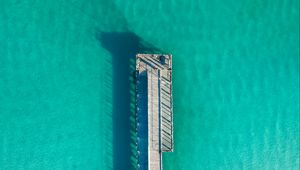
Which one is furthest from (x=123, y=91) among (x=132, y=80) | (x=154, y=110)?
(x=154, y=110)

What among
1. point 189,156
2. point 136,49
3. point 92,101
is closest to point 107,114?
point 92,101

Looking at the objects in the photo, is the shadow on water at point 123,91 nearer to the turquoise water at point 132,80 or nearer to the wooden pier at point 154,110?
the turquoise water at point 132,80

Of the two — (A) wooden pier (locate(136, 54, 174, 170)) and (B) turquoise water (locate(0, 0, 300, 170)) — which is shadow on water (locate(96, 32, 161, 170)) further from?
(A) wooden pier (locate(136, 54, 174, 170))

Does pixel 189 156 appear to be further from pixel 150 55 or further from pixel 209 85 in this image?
pixel 150 55

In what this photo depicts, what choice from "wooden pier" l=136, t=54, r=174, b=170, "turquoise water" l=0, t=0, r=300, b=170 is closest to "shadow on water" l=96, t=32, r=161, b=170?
"turquoise water" l=0, t=0, r=300, b=170

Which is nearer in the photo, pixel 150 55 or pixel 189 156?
pixel 150 55

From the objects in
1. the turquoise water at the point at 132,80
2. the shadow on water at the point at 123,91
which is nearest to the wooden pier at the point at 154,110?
the shadow on water at the point at 123,91
